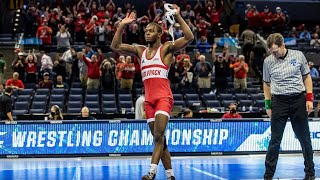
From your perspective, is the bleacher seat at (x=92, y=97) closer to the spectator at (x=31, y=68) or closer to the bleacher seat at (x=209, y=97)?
the spectator at (x=31, y=68)

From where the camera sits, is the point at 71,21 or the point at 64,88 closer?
the point at 64,88

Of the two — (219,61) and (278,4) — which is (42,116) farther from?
(278,4)

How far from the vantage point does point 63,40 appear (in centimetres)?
2597

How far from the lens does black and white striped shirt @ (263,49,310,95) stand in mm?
9469

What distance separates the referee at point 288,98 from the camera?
9.41 meters

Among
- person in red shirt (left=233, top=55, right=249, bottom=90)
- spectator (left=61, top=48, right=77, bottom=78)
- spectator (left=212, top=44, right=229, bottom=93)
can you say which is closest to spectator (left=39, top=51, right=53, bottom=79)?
spectator (left=61, top=48, right=77, bottom=78)

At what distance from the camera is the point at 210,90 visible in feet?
76.7

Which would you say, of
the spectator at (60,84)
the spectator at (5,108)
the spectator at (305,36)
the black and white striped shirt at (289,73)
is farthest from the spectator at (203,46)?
the black and white striped shirt at (289,73)

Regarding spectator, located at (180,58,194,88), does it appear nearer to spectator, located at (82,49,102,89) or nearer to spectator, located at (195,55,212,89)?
spectator, located at (195,55,212,89)

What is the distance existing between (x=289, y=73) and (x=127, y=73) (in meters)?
13.7

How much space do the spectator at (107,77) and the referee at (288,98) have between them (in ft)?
43.7

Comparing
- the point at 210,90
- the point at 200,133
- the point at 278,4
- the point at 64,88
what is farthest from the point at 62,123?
the point at 278,4

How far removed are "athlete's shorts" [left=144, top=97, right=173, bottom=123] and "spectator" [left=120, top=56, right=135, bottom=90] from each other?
43.7 ft

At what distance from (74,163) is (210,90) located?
32.8ft
